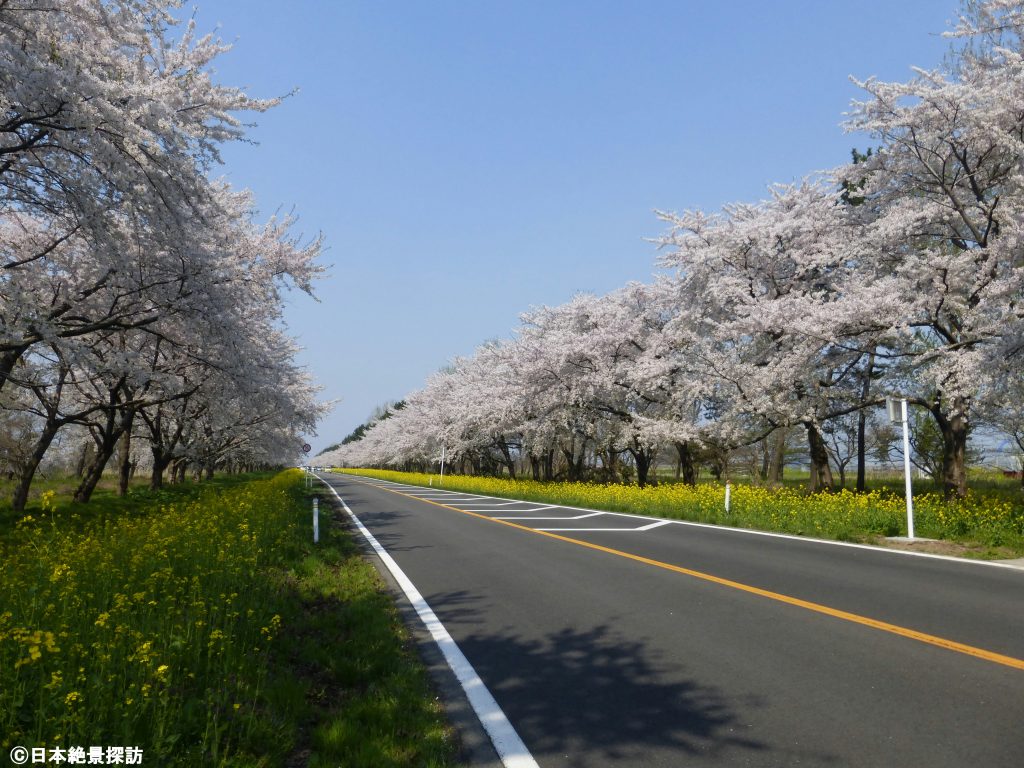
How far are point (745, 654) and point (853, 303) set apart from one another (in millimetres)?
12767

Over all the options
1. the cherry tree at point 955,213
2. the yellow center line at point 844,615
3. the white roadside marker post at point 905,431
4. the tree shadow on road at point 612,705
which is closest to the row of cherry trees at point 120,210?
the tree shadow on road at point 612,705

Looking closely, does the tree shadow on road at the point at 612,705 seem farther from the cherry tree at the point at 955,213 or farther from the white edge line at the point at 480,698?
the cherry tree at the point at 955,213

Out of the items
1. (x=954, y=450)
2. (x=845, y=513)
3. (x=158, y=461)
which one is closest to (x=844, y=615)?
(x=845, y=513)

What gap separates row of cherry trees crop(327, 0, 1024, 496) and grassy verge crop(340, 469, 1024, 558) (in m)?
2.47

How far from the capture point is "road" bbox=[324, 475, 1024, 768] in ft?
11.6

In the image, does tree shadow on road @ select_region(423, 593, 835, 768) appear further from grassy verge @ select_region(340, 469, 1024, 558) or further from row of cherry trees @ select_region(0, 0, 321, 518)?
grassy verge @ select_region(340, 469, 1024, 558)

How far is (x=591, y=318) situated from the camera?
2969cm

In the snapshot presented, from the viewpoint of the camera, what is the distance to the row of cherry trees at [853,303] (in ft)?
46.2

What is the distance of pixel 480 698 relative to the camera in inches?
172

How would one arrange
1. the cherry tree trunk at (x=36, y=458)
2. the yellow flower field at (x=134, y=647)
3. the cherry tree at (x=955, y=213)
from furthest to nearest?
the cherry tree trunk at (x=36, y=458), the cherry tree at (x=955, y=213), the yellow flower field at (x=134, y=647)

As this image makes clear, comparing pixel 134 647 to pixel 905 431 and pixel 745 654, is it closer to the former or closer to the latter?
pixel 745 654

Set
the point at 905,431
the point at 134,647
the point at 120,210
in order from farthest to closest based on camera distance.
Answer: the point at 905,431
the point at 120,210
the point at 134,647

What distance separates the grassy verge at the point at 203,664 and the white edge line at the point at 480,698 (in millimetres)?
283

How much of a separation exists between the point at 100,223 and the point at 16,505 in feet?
38.9
